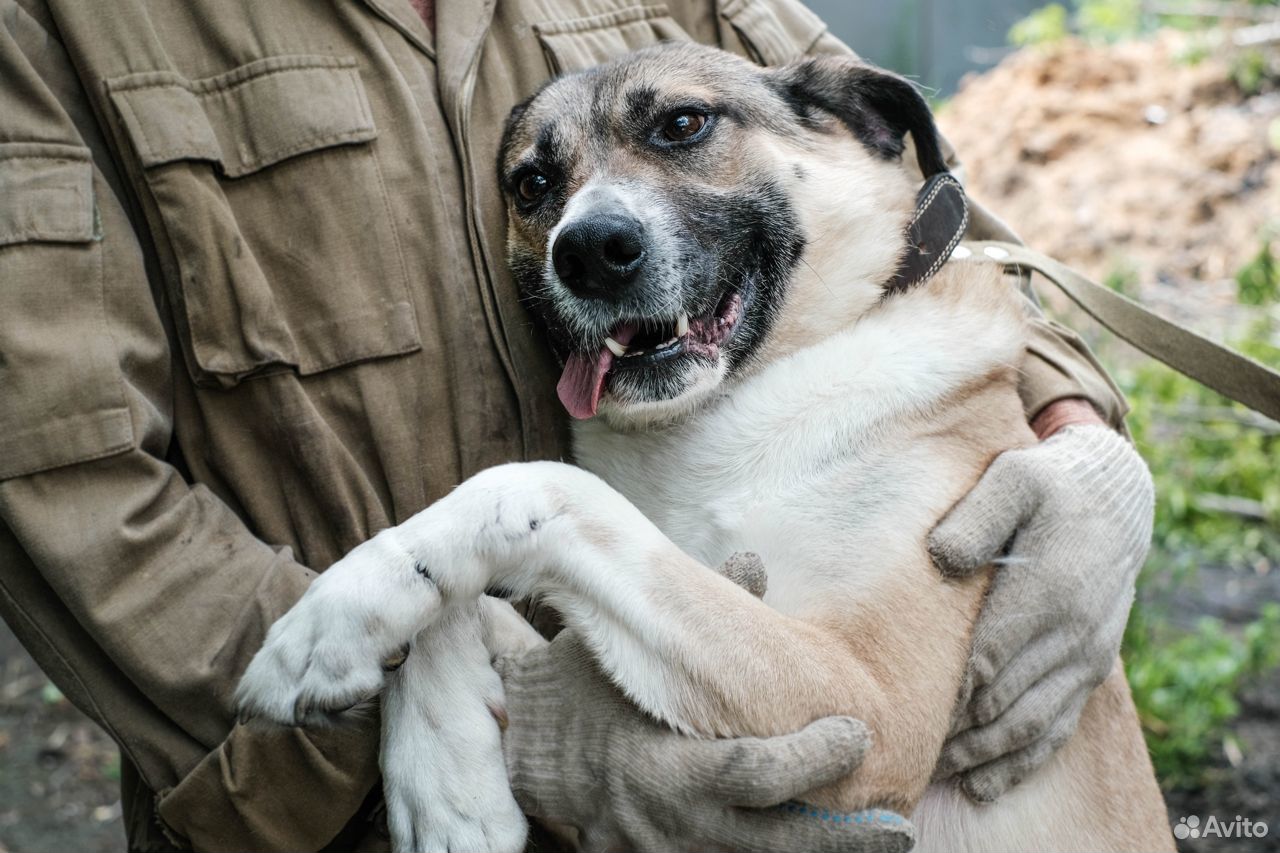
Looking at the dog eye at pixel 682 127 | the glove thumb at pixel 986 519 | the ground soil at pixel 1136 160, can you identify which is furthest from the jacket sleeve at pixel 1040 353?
the ground soil at pixel 1136 160

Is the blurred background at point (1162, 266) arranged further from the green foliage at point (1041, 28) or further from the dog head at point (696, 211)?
the dog head at point (696, 211)

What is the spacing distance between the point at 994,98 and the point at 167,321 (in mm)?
8965

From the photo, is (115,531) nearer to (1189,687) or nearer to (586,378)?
(586,378)

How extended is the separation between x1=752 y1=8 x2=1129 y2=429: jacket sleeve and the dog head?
31 cm

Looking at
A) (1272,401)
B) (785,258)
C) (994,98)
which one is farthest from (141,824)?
(994,98)

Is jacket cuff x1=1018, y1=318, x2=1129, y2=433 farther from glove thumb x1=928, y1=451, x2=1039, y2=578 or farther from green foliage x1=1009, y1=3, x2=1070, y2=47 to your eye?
green foliage x1=1009, y1=3, x2=1070, y2=47

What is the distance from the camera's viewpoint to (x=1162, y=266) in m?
7.82

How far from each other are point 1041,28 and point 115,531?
1013 cm

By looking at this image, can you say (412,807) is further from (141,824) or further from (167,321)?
(167,321)

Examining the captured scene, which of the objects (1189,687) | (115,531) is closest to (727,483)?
(115,531)

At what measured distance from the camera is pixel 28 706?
572 cm

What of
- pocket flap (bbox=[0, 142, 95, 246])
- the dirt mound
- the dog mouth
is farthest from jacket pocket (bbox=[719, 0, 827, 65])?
the dirt mound

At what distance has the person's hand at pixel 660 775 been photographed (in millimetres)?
1741

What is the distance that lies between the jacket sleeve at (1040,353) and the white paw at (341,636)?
155cm
